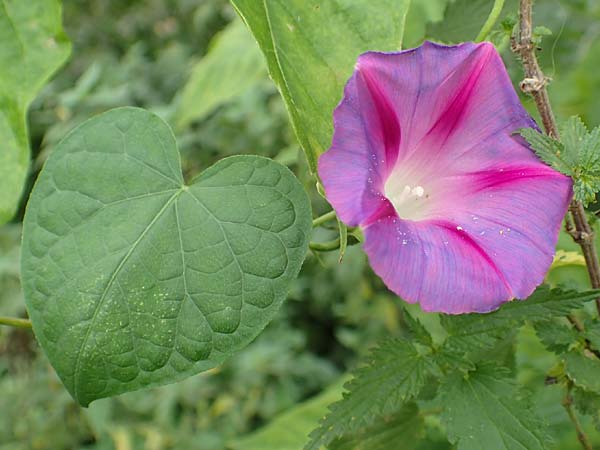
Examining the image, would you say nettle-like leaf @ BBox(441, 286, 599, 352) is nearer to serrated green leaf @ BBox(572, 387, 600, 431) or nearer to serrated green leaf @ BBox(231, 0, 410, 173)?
serrated green leaf @ BBox(572, 387, 600, 431)

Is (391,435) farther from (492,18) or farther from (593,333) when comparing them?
(492,18)

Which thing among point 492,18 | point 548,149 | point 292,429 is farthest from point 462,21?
point 292,429

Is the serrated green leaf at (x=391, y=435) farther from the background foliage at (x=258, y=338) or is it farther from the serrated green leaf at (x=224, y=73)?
the serrated green leaf at (x=224, y=73)

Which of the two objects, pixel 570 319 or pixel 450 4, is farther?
pixel 450 4

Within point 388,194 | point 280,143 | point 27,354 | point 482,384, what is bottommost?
point 27,354

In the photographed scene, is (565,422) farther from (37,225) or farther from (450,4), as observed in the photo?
(37,225)

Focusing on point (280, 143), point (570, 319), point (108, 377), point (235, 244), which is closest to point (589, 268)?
point (570, 319)

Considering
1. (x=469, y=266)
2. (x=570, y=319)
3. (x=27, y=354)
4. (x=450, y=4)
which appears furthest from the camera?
(x=27, y=354)

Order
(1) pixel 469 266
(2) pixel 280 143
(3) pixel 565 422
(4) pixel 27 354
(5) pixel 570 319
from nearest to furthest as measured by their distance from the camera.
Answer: (1) pixel 469 266 → (5) pixel 570 319 → (3) pixel 565 422 → (4) pixel 27 354 → (2) pixel 280 143
